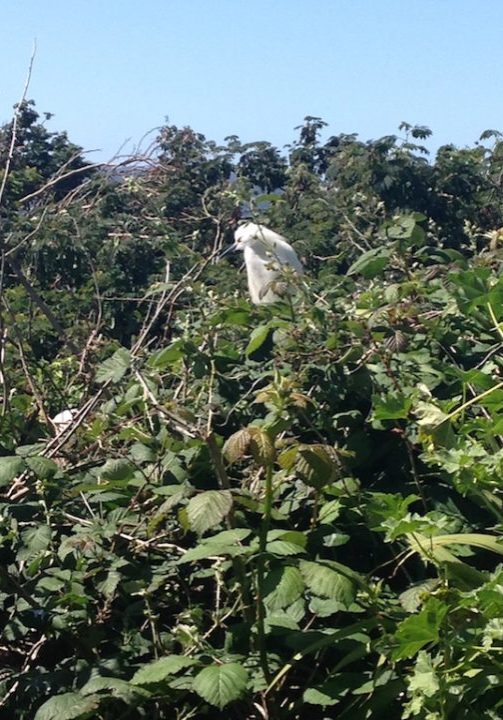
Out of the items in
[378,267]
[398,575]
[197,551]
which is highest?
[378,267]

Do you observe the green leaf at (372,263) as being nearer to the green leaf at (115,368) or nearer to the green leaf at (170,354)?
the green leaf at (170,354)

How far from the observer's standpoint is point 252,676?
211 centimetres

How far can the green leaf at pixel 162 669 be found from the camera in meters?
1.98

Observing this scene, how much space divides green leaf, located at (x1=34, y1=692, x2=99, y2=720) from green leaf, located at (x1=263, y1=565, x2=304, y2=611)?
39 centimetres

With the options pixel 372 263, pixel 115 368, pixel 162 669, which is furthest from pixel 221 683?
pixel 372 263

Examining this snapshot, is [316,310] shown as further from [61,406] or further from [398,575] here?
[61,406]

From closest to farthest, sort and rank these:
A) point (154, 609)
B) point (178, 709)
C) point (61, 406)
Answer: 1. point (178, 709)
2. point (154, 609)
3. point (61, 406)

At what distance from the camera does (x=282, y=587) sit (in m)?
1.93

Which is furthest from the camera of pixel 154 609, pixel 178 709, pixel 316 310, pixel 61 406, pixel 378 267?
pixel 61 406

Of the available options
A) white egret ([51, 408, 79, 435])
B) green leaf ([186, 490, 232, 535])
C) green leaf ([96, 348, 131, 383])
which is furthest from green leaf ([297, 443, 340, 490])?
white egret ([51, 408, 79, 435])

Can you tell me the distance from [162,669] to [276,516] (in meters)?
0.42

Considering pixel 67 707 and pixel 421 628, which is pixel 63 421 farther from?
pixel 421 628

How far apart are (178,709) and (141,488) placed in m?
0.50

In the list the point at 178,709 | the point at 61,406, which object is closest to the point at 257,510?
the point at 178,709
